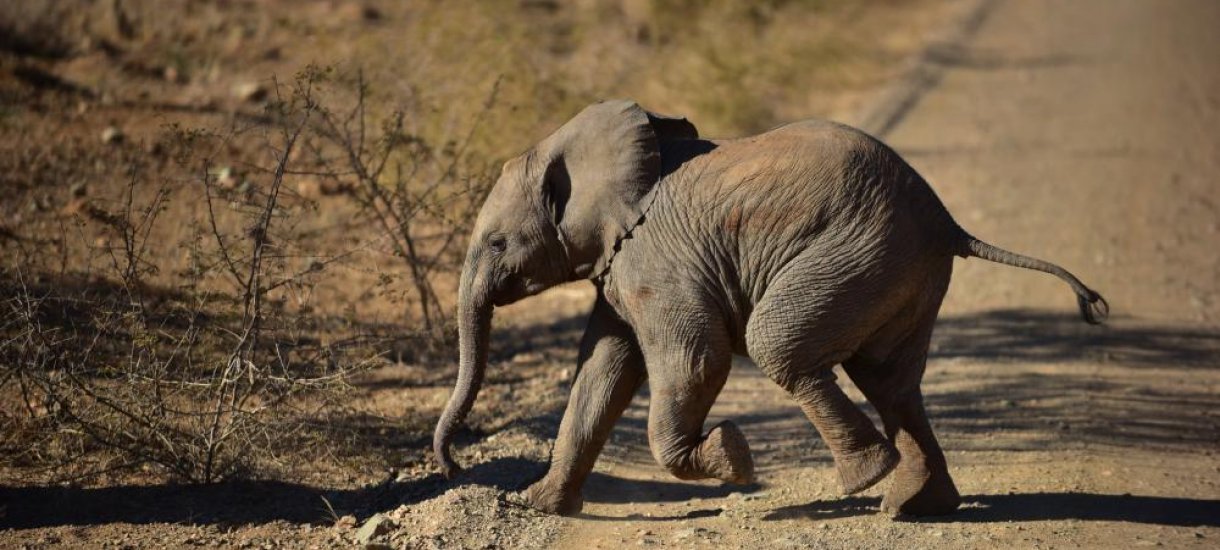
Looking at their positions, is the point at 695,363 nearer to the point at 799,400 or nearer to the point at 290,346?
the point at 799,400

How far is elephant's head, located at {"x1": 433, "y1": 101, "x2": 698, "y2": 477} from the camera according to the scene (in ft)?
19.7

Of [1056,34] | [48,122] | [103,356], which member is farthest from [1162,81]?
[103,356]

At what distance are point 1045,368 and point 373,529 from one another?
4901 mm

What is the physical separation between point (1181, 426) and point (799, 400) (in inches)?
124

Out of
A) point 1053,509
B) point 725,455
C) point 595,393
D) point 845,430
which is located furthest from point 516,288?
point 1053,509

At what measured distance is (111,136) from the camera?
1237cm

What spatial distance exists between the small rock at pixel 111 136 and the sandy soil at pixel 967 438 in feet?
14.8

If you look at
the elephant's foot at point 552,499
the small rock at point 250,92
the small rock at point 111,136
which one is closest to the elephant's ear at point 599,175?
the elephant's foot at point 552,499

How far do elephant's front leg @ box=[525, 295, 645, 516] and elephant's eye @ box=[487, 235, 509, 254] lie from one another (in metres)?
0.50

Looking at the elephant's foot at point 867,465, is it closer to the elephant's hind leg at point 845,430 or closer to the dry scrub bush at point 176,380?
the elephant's hind leg at point 845,430

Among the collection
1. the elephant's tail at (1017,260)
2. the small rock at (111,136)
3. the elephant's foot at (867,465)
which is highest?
the small rock at (111,136)

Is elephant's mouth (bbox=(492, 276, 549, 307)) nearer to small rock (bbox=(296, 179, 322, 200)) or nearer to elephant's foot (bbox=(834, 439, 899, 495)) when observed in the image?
elephant's foot (bbox=(834, 439, 899, 495))

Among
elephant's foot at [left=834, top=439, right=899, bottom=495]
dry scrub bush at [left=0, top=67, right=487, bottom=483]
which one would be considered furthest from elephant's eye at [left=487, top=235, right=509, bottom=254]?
elephant's foot at [left=834, top=439, right=899, bottom=495]

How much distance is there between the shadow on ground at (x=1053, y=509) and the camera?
6406 mm
